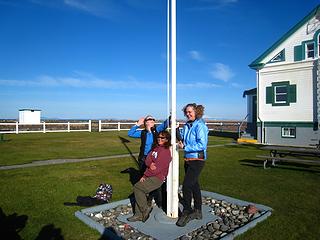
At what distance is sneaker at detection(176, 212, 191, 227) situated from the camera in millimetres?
4637

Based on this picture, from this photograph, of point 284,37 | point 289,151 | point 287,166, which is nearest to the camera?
point 289,151

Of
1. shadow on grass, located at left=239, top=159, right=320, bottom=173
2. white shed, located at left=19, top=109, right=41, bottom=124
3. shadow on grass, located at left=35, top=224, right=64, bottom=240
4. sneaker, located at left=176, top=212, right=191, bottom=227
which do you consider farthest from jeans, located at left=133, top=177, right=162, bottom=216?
white shed, located at left=19, top=109, right=41, bottom=124

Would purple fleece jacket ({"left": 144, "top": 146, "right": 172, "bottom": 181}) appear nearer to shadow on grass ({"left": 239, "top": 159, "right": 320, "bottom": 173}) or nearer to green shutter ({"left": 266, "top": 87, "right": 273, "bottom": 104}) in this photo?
shadow on grass ({"left": 239, "top": 159, "right": 320, "bottom": 173})

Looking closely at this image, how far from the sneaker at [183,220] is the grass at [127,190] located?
35.3 inches

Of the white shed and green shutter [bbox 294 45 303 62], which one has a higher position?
green shutter [bbox 294 45 303 62]

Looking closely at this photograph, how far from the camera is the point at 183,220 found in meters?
4.69

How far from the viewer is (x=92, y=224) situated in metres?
4.69

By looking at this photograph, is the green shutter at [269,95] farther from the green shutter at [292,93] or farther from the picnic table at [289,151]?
the picnic table at [289,151]

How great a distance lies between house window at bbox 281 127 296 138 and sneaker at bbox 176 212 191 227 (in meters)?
15.6

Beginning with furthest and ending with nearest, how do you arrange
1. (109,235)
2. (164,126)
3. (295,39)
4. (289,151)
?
1. (295,39)
2. (289,151)
3. (164,126)
4. (109,235)

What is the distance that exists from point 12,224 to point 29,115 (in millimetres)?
29742

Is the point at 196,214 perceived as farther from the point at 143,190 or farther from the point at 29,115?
the point at 29,115

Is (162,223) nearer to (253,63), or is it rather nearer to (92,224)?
(92,224)

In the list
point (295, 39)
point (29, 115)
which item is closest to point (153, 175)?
point (295, 39)
